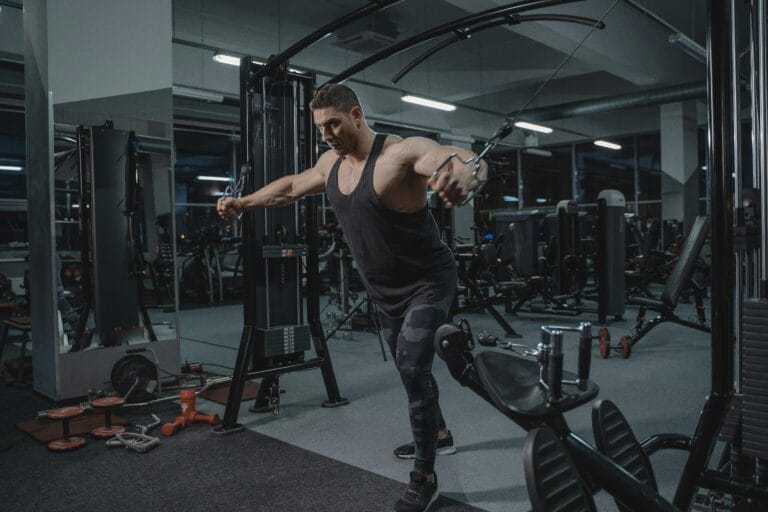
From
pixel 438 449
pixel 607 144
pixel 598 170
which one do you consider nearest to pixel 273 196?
pixel 438 449

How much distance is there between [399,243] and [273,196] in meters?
0.84

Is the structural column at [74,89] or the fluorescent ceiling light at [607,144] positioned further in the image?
the fluorescent ceiling light at [607,144]

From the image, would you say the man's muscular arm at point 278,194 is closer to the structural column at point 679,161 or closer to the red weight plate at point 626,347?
the red weight plate at point 626,347

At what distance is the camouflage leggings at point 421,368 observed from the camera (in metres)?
2.09

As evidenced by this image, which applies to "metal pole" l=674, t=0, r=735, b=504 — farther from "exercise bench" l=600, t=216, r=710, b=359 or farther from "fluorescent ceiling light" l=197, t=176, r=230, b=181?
"fluorescent ceiling light" l=197, t=176, r=230, b=181

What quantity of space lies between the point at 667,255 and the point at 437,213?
3555 mm

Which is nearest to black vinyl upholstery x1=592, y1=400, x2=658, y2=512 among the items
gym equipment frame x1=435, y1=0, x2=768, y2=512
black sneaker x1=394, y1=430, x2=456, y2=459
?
gym equipment frame x1=435, y1=0, x2=768, y2=512

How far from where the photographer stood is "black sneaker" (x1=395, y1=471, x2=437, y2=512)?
206cm

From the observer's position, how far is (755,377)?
148cm

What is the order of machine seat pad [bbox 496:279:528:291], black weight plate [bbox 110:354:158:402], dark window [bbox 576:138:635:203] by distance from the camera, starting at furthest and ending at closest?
dark window [bbox 576:138:635:203] → machine seat pad [bbox 496:279:528:291] → black weight plate [bbox 110:354:158:402]

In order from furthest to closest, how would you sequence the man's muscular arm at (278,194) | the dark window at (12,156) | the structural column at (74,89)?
the dark window at (12,156), the structural column at (74,89), the man's muscular arm at (278,194)

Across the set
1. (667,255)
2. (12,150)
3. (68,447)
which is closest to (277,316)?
(68,447)

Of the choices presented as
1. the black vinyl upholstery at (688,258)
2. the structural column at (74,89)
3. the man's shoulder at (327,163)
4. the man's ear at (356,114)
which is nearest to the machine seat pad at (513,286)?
the black vinyl upholstery at (688,258)

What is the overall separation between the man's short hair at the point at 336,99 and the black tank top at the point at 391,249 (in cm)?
16
